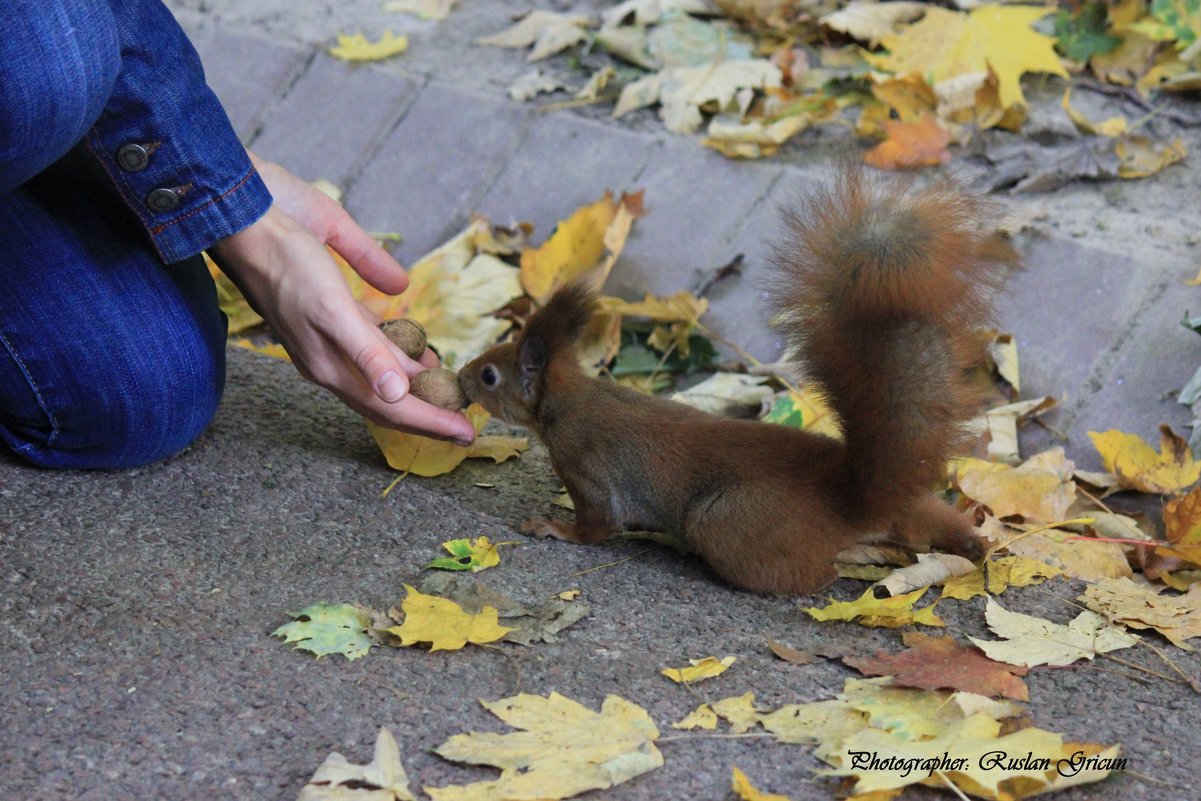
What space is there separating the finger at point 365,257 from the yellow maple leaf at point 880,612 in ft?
2.99

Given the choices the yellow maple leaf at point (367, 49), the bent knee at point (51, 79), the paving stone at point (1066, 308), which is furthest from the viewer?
the yellow maple leaf at point (367, 49)

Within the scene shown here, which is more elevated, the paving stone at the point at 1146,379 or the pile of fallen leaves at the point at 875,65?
the pile of fallen leaves at the point at 875,65

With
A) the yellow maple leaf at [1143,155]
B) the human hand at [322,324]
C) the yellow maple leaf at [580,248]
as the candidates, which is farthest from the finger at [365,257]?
the yellow maple leaf at [1143,155]

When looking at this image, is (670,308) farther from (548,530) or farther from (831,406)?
(831,406)

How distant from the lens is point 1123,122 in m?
2.76

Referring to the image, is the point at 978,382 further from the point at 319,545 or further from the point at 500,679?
the point at 319,545

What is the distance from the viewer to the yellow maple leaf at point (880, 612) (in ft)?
5.59

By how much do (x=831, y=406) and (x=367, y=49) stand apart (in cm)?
208

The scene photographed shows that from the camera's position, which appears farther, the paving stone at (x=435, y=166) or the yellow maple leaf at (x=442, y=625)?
the paving stone at (x=435, y=166)

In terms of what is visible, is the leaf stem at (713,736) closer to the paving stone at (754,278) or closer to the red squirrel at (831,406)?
the red squirrel at (831,406)

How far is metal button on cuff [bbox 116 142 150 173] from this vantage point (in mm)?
1854

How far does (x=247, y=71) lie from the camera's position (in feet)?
11.2

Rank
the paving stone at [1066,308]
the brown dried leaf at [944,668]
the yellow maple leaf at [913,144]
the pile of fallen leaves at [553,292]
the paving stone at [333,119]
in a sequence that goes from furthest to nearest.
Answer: the paving stone at [333,119] < the yellow maple leaf at [913,144] < the pile of fallen leaves at [553,292] < the paving stone at [1066,308] < the brown dried leaf at [944,668]

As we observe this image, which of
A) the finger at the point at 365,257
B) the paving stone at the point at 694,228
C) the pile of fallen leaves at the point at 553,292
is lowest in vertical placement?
the pile of fallen leaves at the point at 553,292
